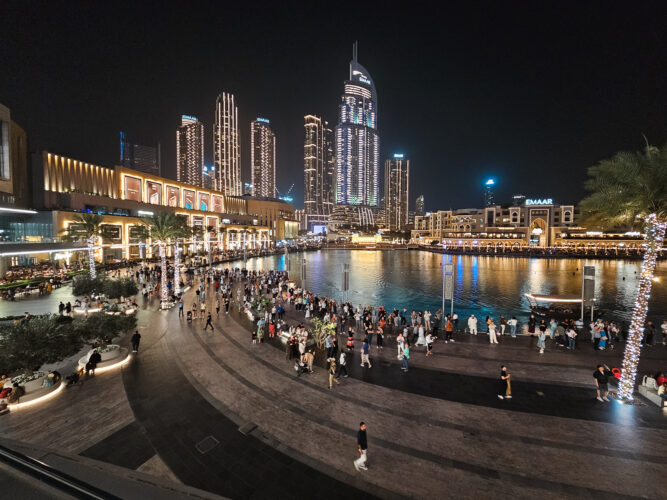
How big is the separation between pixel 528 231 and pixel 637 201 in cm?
11517

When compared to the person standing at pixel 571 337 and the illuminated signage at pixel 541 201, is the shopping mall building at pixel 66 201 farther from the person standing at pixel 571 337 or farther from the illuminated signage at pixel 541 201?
the illuminated signage at pixel 541 201

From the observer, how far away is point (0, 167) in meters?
30.1

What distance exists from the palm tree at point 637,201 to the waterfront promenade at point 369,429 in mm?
1842

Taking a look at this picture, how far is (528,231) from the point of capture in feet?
349

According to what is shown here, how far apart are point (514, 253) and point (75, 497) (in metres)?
110

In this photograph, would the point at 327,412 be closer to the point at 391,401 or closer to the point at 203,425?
the point at 391,401

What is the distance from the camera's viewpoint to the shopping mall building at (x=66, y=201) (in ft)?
100

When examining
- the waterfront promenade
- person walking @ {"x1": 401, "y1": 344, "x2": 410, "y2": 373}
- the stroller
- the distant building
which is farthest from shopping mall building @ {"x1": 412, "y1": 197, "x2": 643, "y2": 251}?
the distant building

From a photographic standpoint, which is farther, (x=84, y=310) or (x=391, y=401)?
(x=84, y=310)

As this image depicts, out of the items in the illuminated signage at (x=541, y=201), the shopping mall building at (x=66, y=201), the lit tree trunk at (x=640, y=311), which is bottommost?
the lit tree trunk at (x=640, y=311)

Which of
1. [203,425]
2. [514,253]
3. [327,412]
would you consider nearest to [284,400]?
[327,412]

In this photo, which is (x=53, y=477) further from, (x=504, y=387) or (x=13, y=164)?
(x=13, y=164)

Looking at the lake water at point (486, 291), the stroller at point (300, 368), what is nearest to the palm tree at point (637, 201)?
the stroller at point (300, 368)

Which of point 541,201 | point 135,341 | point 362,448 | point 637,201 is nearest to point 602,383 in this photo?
Result: point 637,201
